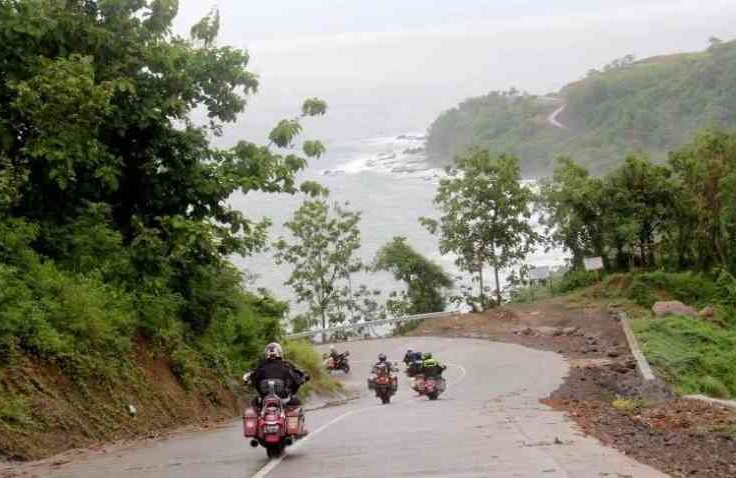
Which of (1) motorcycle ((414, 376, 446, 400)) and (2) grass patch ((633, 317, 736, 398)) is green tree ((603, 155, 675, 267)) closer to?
(2) grass patch ((633, 317, 736, 398))

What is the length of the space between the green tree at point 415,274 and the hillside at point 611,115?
48109 mm

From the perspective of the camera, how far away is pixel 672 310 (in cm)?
4919

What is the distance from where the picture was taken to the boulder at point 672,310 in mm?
48875

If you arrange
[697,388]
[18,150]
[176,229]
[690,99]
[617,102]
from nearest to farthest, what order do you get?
1. [18,150]
2. [176,229]
3. [697,388]
4. [690,99]
5. [617,102]

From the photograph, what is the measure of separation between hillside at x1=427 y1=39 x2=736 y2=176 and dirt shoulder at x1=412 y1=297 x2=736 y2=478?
59.5 m

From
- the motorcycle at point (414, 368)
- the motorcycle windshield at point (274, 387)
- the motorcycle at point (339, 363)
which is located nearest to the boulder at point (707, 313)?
the motorcycle at point (339, 363)

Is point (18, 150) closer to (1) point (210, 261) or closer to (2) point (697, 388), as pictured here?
(1) point (210, 261)

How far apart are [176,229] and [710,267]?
45.2 metres

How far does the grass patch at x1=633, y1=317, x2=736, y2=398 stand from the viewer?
34188 mm

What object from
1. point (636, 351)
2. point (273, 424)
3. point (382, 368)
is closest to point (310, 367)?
point (382, 368)

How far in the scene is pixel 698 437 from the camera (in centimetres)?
1405

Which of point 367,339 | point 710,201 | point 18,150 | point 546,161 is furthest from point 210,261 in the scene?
point 546,161

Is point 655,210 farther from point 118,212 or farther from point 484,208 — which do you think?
point 118,212

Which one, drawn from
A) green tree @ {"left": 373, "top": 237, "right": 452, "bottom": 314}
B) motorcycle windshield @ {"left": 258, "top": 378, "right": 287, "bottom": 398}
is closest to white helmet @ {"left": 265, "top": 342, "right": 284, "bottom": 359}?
motorcycle windshield @ {"left": 258, "top": 378, "right": 287, "bottom": 398}
